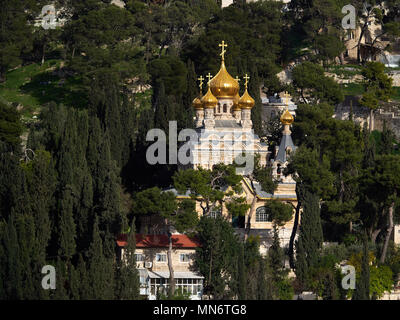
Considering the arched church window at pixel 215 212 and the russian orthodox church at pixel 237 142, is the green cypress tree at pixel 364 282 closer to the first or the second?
the russian orthodox church at pixel 237 142

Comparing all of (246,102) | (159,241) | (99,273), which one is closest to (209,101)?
Answer: (246,102)

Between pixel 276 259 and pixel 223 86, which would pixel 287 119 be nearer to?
pixel 223 86

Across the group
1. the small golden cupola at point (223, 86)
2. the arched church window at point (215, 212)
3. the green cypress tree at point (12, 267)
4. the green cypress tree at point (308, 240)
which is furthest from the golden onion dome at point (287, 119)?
the green cypress tree at point (12, 267)

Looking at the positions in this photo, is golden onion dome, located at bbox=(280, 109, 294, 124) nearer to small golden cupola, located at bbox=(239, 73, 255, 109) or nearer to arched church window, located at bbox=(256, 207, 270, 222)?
small golden cupola, located at bbox=(239, 73, 255, 109)

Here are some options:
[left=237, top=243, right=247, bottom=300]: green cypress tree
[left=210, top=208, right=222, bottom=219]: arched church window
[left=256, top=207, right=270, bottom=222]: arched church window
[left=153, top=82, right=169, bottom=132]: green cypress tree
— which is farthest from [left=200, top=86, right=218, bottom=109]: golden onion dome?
[left=237, top=243, right=247, bottom=300]: green cypress tree
